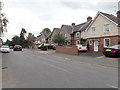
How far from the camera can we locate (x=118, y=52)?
14.7 m

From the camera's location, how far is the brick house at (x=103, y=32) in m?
21.7

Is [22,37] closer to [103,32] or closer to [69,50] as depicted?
[69,50]

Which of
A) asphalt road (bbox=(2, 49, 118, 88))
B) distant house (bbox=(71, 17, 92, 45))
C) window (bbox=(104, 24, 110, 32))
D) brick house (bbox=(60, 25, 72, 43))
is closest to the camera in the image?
asphalt road (bbox=(2, 49, 118, 88))

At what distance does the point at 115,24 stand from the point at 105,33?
104 inches

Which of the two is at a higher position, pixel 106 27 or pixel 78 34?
pixel 106 27

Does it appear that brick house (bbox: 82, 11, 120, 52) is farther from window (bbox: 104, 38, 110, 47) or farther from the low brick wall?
the low brick wall

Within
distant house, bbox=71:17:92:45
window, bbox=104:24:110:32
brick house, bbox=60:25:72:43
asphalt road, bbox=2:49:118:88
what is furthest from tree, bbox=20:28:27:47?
asphalt road, bbox=2:49:118:88

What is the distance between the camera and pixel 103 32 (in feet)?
78.4

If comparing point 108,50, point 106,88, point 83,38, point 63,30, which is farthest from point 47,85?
point 63,30

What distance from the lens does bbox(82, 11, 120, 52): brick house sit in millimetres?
21706

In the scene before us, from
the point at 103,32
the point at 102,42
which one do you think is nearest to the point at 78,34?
the point at 103,32

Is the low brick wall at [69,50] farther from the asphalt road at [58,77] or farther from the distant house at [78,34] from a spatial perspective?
the asphalt road at [58,77]

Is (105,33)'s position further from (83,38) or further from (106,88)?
(106,88)

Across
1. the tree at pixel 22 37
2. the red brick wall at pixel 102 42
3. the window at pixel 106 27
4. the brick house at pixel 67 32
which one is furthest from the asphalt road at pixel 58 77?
the tree at pixel 22 37
